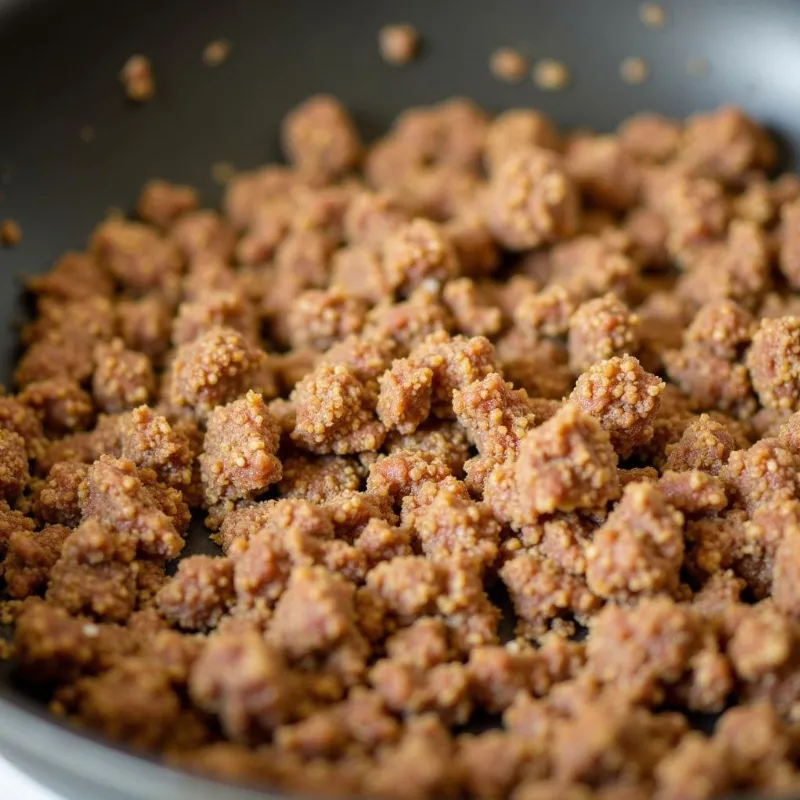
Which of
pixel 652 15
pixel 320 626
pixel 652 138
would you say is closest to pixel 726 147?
pixel 652 138

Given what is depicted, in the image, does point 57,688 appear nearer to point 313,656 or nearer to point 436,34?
point 313,656

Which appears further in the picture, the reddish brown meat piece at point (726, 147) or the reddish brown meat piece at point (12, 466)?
the reddish brown meat piece at point (726, 147)

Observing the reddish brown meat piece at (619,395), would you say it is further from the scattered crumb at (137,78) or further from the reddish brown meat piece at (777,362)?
the scattered crumb at (137,78)

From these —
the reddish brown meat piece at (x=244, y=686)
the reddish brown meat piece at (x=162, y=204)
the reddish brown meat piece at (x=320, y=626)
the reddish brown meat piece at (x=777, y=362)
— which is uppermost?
the reddish brown meat piece at (x=162, y=204)

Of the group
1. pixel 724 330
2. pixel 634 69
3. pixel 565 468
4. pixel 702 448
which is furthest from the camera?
pixel 634 69

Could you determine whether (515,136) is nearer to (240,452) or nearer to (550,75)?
(550,75)

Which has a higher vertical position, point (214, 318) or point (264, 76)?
point (264, 76)

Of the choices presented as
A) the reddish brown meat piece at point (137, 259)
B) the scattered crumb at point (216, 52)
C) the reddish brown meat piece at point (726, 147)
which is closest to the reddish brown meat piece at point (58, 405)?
the reddish brown meat piece at point (137, 259)
